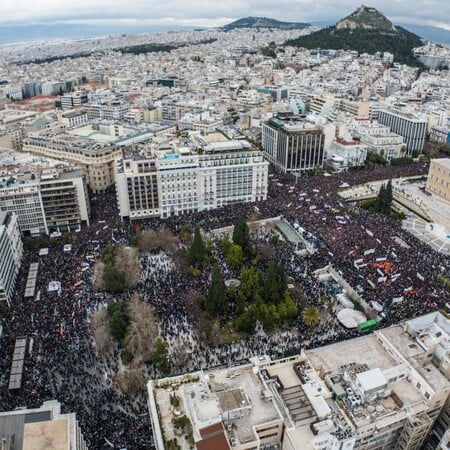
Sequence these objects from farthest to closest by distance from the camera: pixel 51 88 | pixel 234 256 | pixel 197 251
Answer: pixel 51 88, pixel 234 256, pixel 197 251

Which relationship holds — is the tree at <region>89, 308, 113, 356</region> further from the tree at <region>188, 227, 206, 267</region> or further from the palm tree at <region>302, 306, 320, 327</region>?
the palm tree at <region>302, 306, 320, 327</region>

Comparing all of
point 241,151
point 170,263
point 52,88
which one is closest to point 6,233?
point 170,263

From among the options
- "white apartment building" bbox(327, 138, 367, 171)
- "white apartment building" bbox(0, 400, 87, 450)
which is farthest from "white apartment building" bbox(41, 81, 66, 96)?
"white apartment building" bbox(0, 400, 87, 450)

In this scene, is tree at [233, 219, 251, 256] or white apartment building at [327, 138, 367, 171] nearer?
tree at [233, 219, 251, 256]

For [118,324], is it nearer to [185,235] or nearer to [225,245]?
[225,245]

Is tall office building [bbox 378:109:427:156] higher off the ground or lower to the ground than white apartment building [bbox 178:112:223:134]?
lower

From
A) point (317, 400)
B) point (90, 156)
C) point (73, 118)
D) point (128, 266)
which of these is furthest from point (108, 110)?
point (317, 400)
